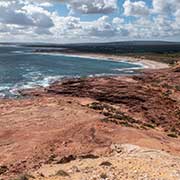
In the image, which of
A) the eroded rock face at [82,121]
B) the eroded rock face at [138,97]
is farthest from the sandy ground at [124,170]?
the eroded rock face at [138,97]

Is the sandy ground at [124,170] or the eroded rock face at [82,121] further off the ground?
the sandy ground at [124,170]

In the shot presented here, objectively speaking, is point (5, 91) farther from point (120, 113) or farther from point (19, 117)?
point (120, 113)

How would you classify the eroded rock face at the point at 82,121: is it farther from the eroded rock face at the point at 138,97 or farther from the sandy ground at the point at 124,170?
the sandy ground at the point at 124,170

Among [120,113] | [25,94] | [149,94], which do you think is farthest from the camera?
[25,94]

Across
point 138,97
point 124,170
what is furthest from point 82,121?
point 124,170

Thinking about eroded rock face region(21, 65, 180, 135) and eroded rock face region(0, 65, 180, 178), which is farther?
eroded rock face region(21, 65, 180, 135)

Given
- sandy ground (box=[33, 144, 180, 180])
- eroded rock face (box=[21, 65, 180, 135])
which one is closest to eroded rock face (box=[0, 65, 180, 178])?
eroded rock face (box=[21, 65, 180, 135])

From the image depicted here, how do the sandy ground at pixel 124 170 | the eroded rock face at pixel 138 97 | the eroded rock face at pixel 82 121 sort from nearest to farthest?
the sandy ground at pixel 124 170 < the eroded rock face at pixel 82 121 < the eroded rock face at pixel 138 97

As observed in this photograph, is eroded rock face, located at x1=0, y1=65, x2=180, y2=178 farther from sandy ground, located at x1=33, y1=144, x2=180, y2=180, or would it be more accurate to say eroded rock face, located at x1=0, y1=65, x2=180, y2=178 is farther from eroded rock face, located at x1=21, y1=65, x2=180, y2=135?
sandy ground, located at x1=33, y1=144, x2=180, y2=180

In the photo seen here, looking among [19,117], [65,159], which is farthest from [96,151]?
[19,117]

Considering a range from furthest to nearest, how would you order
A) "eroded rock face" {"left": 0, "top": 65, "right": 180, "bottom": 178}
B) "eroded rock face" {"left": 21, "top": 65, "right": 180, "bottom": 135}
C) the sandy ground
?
"eroded rock face" {"left": 21, "top": 65, "right": 180, "bottom": 135}
"eroded rock face" {"left": 0, "top": 65, "right": 180, "bottom": 178}
the sandy ground

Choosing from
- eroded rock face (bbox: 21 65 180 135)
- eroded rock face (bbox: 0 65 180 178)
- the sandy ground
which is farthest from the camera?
eroded rock face (bbox: 21 65 180 135)
